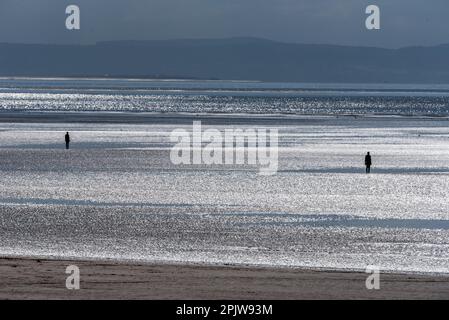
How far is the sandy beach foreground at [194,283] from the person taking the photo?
16297mm

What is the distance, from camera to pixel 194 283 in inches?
696

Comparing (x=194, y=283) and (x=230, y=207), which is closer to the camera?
(x=194, y=283)

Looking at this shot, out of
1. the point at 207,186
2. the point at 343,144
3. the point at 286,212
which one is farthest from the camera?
the point at 343,144

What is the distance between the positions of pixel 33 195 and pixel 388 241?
559 inches

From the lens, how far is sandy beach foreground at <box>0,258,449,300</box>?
16.3 m

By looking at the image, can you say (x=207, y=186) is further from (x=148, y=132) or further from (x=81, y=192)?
(x=148, y=132)

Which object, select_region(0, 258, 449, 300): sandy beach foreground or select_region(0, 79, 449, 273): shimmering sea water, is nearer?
select_region(0, 258, 449, 300): sandy beach foreground

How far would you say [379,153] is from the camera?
59.7 meters

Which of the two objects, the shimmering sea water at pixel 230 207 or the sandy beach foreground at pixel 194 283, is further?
the shimmering sea water at pixel 230 207

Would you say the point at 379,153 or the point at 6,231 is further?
the point at 379,153
